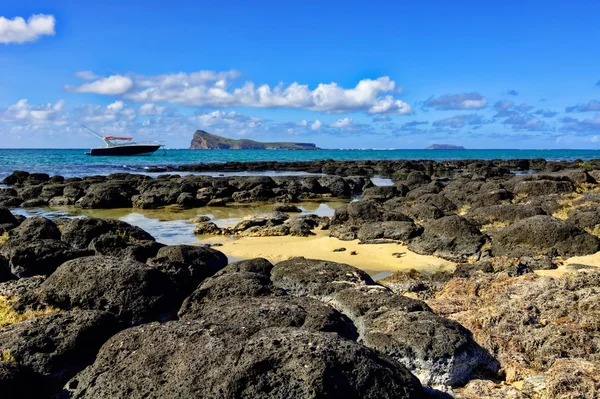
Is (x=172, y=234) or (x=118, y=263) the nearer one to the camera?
(x=118, y=263)

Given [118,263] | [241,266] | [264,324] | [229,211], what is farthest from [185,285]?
[229,211]

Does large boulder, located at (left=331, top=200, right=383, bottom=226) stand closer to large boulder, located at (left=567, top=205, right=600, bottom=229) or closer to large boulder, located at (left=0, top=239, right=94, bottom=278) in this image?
large boulder, located at (left=567, top=205, right=600, bottom=229)

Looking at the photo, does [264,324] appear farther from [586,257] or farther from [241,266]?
[586,257]

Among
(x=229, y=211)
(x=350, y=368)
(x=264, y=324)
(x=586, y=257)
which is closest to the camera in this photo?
(x=350, y=368)

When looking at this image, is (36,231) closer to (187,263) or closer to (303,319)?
(187,263)

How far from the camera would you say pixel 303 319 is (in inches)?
235

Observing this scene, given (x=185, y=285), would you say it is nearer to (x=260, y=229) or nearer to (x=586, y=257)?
(x=260, y=229)

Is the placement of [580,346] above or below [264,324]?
below

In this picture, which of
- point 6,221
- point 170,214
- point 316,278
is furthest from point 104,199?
point 316,278

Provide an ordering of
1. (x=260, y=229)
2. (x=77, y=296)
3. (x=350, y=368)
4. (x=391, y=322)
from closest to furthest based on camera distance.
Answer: (x=350, y=368) < (x=391, y=322) < (x=77, y=296) < (x=260, y=229)

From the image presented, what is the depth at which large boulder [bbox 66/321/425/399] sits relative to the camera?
4.21 meters

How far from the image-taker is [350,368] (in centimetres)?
438

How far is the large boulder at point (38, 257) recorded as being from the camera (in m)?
10.6

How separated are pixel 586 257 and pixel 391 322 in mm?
8063
